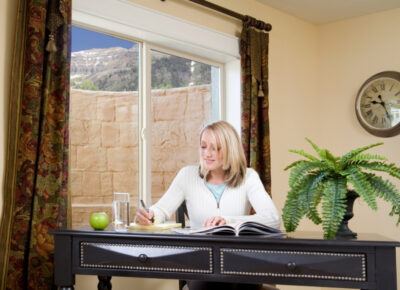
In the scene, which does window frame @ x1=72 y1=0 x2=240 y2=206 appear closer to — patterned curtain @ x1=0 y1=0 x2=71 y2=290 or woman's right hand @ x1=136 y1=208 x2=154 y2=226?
patterned curtain @ x1=0 y1=0 x2=71 y2=290

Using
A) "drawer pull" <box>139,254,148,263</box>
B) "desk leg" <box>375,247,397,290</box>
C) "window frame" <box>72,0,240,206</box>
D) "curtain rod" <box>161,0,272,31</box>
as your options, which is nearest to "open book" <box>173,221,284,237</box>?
"drawer pull" <box>139,254,148,263</box>

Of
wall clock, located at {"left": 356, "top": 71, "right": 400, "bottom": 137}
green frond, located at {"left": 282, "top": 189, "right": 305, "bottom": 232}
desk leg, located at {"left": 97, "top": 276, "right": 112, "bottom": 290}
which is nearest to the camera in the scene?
green frond, located at {"left": 282, "top": 189, "right": 305, "bottom": 232}

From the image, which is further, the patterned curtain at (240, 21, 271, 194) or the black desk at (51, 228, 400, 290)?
the patterned curtain at (240, 21, 271, 194)

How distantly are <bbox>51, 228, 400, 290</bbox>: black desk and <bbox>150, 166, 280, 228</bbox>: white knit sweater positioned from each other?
0.41 m

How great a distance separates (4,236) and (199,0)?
205cm

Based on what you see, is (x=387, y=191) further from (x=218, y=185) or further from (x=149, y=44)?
(x=149, y=44)

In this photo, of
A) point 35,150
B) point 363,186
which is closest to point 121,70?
point 35,150

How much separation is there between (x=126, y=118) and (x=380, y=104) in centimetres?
228

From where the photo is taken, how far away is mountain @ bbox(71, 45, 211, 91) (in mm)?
3326

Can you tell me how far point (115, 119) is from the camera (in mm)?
3467

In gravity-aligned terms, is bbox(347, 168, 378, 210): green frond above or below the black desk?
above

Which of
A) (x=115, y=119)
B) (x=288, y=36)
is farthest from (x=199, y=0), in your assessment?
(x=288, y=36)

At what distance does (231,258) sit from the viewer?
1.92 meters

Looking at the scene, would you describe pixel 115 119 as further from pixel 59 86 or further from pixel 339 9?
pixel 339 9
